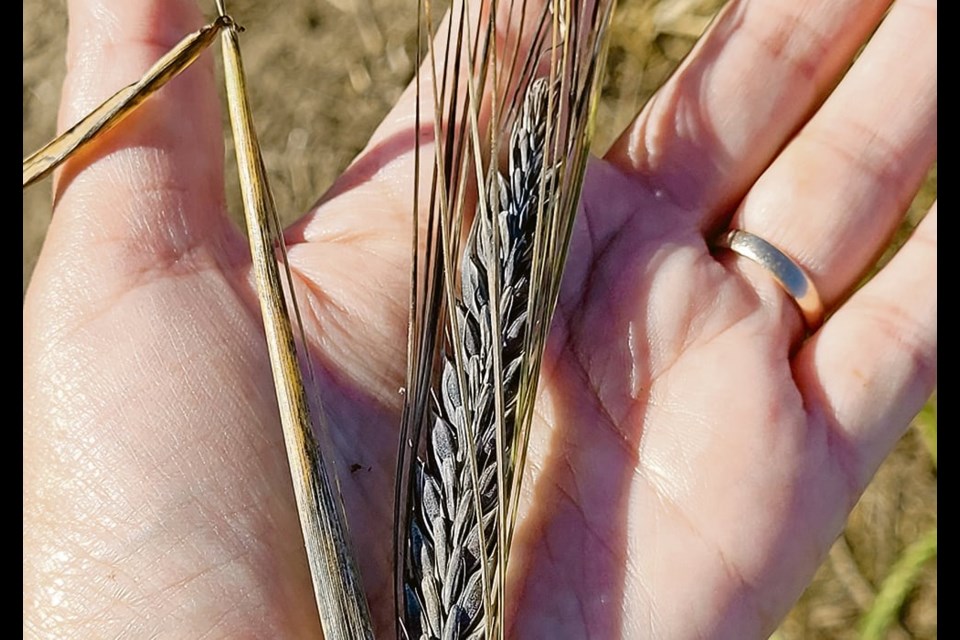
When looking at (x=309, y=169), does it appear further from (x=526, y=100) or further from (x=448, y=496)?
(x=448, y=496)

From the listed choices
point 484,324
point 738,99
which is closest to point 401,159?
point 484,324

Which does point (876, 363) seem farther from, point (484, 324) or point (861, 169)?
point (484, 324)

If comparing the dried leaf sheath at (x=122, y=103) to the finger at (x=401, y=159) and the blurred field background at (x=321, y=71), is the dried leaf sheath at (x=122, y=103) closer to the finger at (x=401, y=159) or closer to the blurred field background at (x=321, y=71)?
the finger at (x=401, y=159)

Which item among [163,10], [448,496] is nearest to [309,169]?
[163,10]

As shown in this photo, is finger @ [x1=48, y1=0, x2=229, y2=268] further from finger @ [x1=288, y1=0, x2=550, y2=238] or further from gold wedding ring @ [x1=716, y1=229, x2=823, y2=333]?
gold wedding ring @ [x1=716, y1=229, x2=823, y2=333]

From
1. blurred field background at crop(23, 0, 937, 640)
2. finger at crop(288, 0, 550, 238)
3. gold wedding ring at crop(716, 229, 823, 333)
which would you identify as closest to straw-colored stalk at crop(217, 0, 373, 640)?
finger at crop(288, 0, 550, 238)

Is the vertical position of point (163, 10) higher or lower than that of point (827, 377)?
higher
